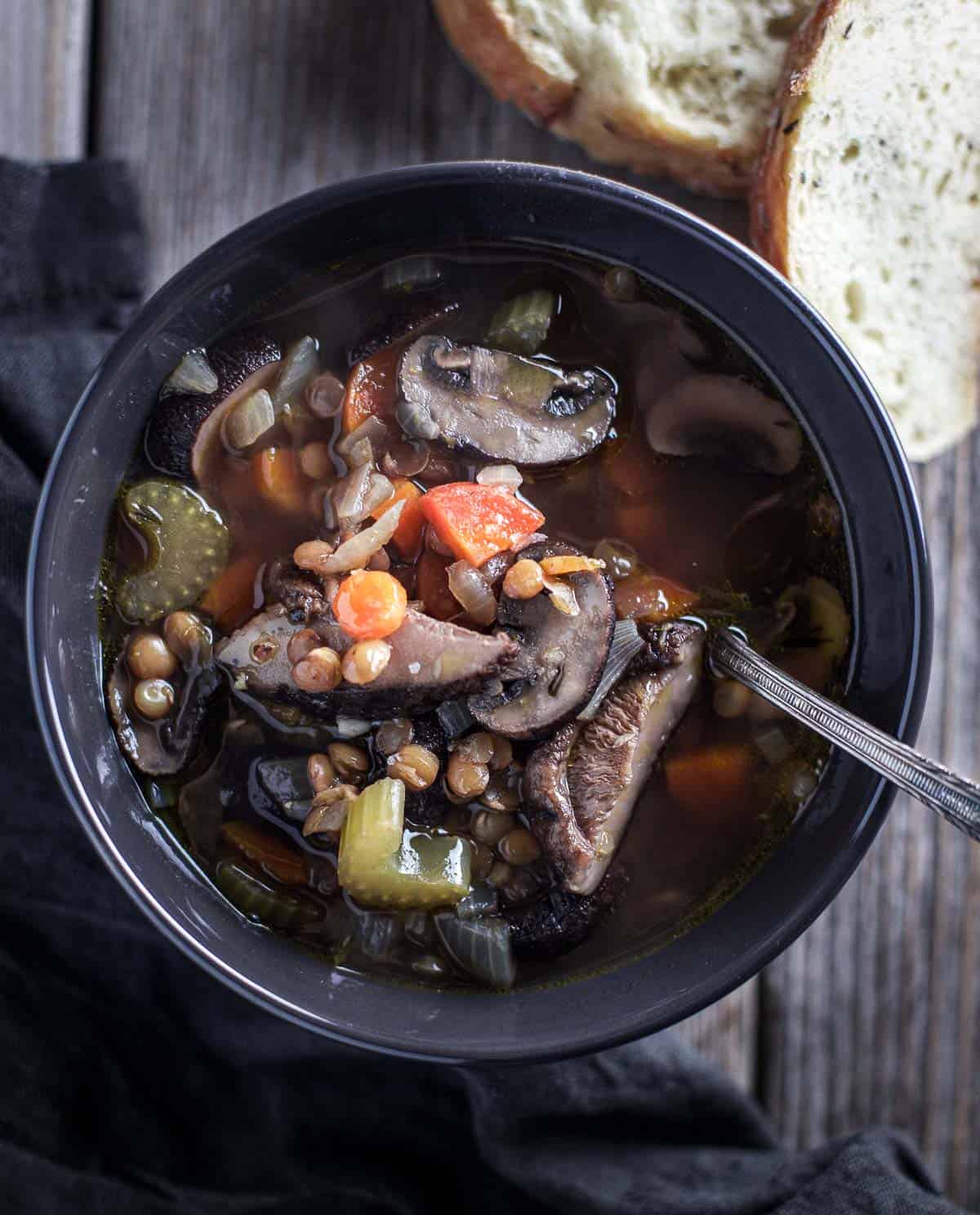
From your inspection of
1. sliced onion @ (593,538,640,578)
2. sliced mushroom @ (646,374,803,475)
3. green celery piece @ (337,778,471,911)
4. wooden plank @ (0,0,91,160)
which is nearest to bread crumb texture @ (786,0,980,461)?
sliced mushroom @ (646,374,803,475)

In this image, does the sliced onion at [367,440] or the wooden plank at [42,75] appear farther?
the wooden plank at [42,75]

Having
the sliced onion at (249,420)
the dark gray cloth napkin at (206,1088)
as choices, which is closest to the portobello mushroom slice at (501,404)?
the sliced onion at (249,420)

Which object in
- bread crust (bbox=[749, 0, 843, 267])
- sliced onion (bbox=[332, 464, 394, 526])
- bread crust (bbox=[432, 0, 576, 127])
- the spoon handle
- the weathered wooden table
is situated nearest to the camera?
the spoon handle

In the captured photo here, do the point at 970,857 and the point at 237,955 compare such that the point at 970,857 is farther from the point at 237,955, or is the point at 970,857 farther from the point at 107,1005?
the point at 107,1005

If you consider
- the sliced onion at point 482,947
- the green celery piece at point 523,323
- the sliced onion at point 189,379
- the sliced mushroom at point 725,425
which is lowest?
the sliced onion at point 482,947

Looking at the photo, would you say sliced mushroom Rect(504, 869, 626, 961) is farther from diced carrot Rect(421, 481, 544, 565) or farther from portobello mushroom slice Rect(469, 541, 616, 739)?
diced carrot Rect(421, 481, 544, 565)

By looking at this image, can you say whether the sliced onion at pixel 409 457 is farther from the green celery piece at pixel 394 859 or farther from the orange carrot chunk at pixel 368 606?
the green celery piece at pixel 394 859
